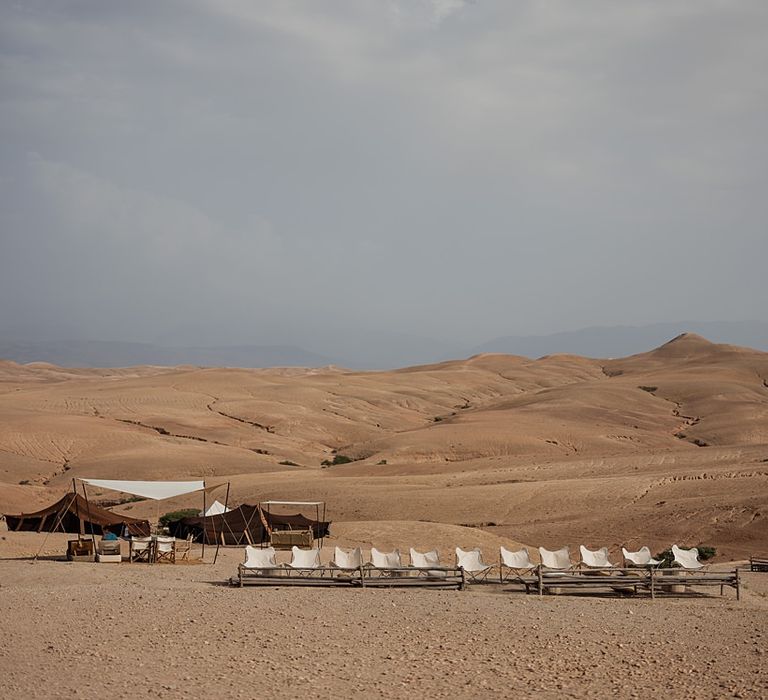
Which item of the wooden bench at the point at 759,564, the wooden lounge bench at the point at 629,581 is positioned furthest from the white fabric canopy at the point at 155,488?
the wooden bench at the point at 759,564

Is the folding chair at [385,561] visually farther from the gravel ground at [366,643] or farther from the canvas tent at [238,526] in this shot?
the canvas tent at [238,526]

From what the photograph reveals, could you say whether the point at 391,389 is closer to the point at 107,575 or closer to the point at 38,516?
the point at 38,516

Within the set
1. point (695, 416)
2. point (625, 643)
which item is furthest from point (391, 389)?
point (625, 643)

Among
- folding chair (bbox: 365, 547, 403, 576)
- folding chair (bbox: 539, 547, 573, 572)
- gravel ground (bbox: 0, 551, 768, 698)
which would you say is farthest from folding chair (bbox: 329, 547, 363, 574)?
folding chair (bbox: 539, 547, 573, 572)

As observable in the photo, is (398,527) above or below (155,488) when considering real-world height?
below

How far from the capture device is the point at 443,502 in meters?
36.5

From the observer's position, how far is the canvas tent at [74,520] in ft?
94.8

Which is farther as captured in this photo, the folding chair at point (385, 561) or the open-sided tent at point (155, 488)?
the open-sided tent at point (155, 488)

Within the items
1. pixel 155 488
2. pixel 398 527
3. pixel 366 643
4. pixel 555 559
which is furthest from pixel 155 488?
pixel 366 643

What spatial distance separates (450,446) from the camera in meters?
57.4

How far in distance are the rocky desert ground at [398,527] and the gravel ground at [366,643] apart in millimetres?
59

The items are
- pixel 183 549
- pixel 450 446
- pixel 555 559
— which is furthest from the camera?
pixel 450 446

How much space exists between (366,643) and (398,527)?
1599 cm

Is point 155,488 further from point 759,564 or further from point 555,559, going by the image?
point 759,564
